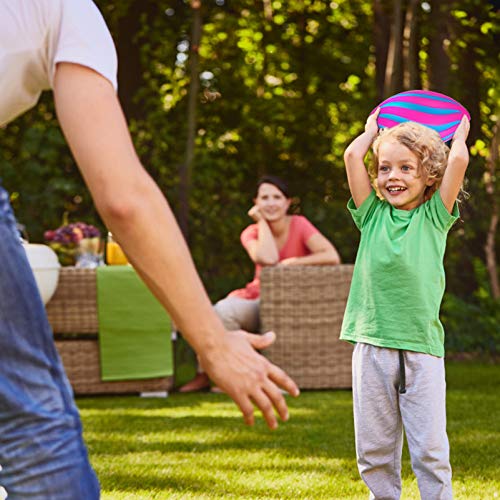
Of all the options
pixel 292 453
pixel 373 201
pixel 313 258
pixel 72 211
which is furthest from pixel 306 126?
pixel 373 201

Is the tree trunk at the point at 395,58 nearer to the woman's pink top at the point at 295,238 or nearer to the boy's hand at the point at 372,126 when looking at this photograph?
the woman's pink top at the point at 295,238

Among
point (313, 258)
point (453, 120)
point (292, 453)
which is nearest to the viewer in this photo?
point (453, 120)

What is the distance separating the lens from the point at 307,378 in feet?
18.8

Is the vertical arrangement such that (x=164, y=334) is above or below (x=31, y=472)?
below

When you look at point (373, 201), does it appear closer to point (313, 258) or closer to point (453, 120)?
point (453, 120)

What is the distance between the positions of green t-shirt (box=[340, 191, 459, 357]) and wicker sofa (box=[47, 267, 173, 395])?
3.08 m

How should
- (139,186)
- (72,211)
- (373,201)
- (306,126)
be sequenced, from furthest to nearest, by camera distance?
1. (306,126)
2. (72,211)
3. (373,201)
4. (139,186)

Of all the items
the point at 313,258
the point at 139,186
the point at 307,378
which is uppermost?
the point at 139,186

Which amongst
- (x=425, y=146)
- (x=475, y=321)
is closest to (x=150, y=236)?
(x=425, y=146)

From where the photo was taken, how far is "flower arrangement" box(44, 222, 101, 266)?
5.88m

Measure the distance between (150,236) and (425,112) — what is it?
212 centimetres

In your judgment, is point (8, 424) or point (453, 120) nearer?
point (8, 424)

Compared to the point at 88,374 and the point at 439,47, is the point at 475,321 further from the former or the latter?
the point at 88,374

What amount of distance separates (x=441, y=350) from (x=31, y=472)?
1.66m
